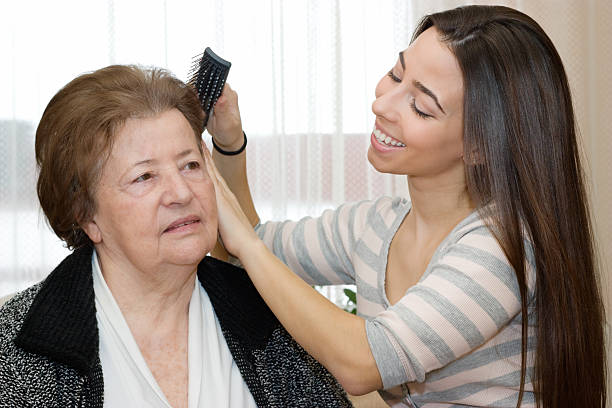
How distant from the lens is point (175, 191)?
1.51 m

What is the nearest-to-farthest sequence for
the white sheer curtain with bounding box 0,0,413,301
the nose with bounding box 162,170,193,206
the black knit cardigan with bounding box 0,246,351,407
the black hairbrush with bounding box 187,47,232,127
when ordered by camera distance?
the black knit cardigan with bounding box 0,246,351,407 → the nose with bounding box 162,170,193,206 → the black hairbrush with bounding box 187,47,232,127 → the white sheer curtain with bounding box 0,0,413,301

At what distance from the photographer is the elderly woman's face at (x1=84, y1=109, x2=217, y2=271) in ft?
4.91

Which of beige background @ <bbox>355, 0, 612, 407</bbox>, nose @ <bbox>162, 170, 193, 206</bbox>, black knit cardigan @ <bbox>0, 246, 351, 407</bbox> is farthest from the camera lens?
beige background @ <bbox>355, 0, 612, 407</bbox>

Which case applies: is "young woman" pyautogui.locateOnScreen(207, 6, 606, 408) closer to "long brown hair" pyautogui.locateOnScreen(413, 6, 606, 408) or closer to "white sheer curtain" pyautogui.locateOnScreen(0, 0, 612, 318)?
"long brown hair" pyautogui.locateOnScreen(413, 6, 606, 408)

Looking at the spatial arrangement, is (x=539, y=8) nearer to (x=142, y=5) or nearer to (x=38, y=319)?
(x=142, y=5)

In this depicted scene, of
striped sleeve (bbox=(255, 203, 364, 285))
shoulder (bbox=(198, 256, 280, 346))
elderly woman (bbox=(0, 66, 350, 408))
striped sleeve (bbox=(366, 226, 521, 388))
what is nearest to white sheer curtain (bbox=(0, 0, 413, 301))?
striped sleeve (bbox=(255, 203, 364, 285))

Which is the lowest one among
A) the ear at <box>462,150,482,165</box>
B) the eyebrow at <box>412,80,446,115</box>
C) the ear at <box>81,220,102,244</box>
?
the ear at <box>81,220,102,244</box>

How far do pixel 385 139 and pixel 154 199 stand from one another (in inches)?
19.6

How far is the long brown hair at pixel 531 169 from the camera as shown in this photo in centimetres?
148

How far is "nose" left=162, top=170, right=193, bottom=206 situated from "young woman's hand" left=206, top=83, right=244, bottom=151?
291 millimetres

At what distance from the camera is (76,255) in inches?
63.6

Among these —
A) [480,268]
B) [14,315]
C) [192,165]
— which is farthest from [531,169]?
[14,315]

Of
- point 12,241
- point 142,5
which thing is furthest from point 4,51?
point 12,241

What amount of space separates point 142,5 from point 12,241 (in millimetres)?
1250
